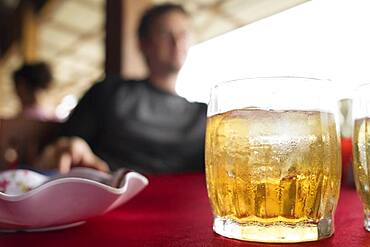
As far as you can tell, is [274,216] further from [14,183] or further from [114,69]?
[114,69]

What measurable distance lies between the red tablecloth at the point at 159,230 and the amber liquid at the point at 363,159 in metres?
0.03

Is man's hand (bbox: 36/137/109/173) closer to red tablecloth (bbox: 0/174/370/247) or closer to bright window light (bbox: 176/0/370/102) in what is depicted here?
bright window light (bbox: 176/0/370/102)

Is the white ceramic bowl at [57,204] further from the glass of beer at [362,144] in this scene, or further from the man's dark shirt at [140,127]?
the man's dark shirt at [140,127]

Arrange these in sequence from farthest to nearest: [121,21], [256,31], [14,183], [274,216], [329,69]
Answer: [121,21]
[256,31]
[329,69]
[14,183]
[274,216]

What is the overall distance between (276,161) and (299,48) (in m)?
1.74

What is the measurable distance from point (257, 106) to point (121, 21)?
2414 millimetres

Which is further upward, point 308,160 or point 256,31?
point 256,31

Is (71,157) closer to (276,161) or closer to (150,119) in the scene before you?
(150,119)

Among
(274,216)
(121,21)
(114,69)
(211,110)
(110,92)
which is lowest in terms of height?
(274,216)

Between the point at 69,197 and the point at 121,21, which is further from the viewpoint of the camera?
the point at 121,21

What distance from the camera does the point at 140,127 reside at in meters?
1.73

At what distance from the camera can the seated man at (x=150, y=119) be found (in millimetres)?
1698

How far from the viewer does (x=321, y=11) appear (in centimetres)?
182

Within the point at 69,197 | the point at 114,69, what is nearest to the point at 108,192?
the point at 69,197
